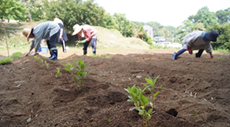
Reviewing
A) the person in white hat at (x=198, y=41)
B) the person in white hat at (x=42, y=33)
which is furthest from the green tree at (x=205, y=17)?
the person in white hat at (x=42, y=33)

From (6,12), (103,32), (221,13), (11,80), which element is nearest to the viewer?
(11,80)

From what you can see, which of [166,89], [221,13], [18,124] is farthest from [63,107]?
[221,13]

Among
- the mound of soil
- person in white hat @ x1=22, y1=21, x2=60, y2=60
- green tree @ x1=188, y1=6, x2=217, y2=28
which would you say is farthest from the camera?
green tree @ x1=188, y1=6, x2=217, y2=28

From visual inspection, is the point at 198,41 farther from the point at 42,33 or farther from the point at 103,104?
the point at 42,33

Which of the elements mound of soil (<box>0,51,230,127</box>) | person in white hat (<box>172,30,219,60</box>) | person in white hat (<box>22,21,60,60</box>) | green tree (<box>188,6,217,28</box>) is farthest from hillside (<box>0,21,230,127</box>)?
green tree (<box>188,6,217,28</box>)

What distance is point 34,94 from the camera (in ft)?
7.52

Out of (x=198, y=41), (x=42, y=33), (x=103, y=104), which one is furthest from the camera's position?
(x=198, y=41)

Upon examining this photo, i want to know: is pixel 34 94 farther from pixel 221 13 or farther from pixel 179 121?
pixel 221 13

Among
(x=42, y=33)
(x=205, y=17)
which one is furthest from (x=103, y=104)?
(x=205, y=17)

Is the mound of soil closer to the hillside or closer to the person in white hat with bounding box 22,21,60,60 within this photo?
the hillside

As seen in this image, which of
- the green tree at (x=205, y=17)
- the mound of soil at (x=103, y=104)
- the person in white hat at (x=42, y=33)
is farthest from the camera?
the green tree at (x=205, y=17)

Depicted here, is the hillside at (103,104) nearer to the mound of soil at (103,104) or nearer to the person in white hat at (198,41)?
the mound of soil at (103,104)

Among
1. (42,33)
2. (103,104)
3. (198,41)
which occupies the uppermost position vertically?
(42,33)

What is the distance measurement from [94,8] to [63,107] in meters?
15.8
